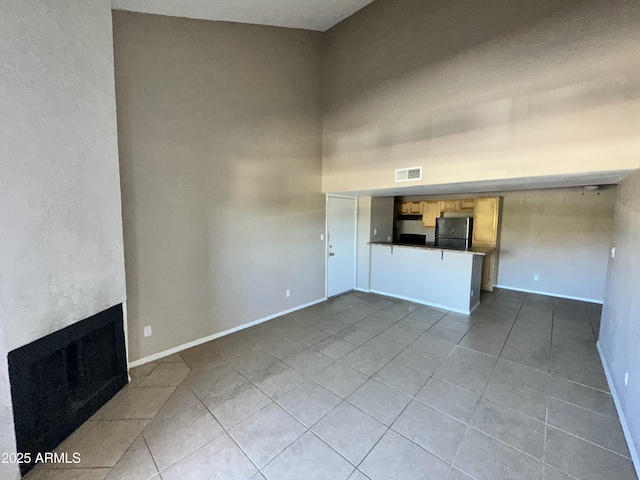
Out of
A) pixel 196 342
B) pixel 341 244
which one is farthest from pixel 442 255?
pixel 196 342

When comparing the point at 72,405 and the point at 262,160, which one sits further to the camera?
the point at 262,160

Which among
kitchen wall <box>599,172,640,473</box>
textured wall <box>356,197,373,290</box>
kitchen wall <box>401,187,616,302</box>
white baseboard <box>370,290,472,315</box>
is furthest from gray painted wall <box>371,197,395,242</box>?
kitchen wall <box>599,172,640,473</box>

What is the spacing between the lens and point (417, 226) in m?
6.88

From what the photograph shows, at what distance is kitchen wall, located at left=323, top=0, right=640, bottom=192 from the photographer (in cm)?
218

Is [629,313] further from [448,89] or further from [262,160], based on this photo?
[262,160]

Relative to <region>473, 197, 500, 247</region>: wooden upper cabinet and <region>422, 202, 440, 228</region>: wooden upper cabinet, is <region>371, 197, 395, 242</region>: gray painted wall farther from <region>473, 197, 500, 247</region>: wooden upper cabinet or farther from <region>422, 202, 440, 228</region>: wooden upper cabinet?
<region>473, 197, 500, 247</region>: wooden upper cabinet

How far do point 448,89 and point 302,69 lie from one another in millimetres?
2271

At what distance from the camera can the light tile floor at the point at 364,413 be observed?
164 centimetres

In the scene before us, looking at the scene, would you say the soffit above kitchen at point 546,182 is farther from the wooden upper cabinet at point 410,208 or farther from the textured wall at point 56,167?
the textured wall at point 56,167

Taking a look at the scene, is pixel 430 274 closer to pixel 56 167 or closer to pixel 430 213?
pixel 430 213

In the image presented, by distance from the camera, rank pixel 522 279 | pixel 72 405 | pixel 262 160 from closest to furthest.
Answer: pixel 72 405 < pixel 262 160 < pixel 522 279

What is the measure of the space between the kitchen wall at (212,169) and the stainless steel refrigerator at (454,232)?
308 cm

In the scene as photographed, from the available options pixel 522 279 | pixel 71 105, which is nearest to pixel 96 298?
pixel 71 105

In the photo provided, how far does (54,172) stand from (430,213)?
6435mm
